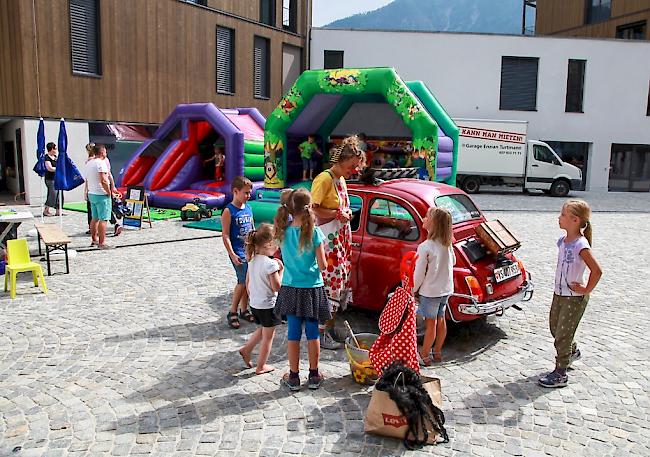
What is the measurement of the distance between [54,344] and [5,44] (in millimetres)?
14738

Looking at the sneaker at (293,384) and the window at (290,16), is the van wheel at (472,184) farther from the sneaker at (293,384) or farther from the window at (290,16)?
the sneaker at (293,384)

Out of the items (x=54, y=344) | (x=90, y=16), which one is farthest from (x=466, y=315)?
(x=90, y=16)

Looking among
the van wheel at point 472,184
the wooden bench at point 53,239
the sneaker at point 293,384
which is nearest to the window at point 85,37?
the wooden bench at point 53,239

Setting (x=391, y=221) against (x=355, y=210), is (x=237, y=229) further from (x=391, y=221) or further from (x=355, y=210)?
(x=391, y=221)

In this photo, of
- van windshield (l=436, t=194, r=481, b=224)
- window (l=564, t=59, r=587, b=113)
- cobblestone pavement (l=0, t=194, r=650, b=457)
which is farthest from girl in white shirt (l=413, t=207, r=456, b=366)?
window (l=564, t=59, r=587, b=113)

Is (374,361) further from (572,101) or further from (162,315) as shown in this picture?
(572,101)

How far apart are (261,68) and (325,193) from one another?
21.5m

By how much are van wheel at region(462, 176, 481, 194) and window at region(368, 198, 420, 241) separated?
1867cm

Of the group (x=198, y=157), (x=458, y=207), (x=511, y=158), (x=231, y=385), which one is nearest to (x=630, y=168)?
(x=511, y=158)

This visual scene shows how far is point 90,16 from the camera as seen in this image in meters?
18.9

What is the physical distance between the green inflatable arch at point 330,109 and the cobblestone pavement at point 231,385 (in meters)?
5.82

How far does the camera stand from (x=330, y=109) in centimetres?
1580

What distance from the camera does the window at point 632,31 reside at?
96.4 ft

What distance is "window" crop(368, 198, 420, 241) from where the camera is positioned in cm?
609
